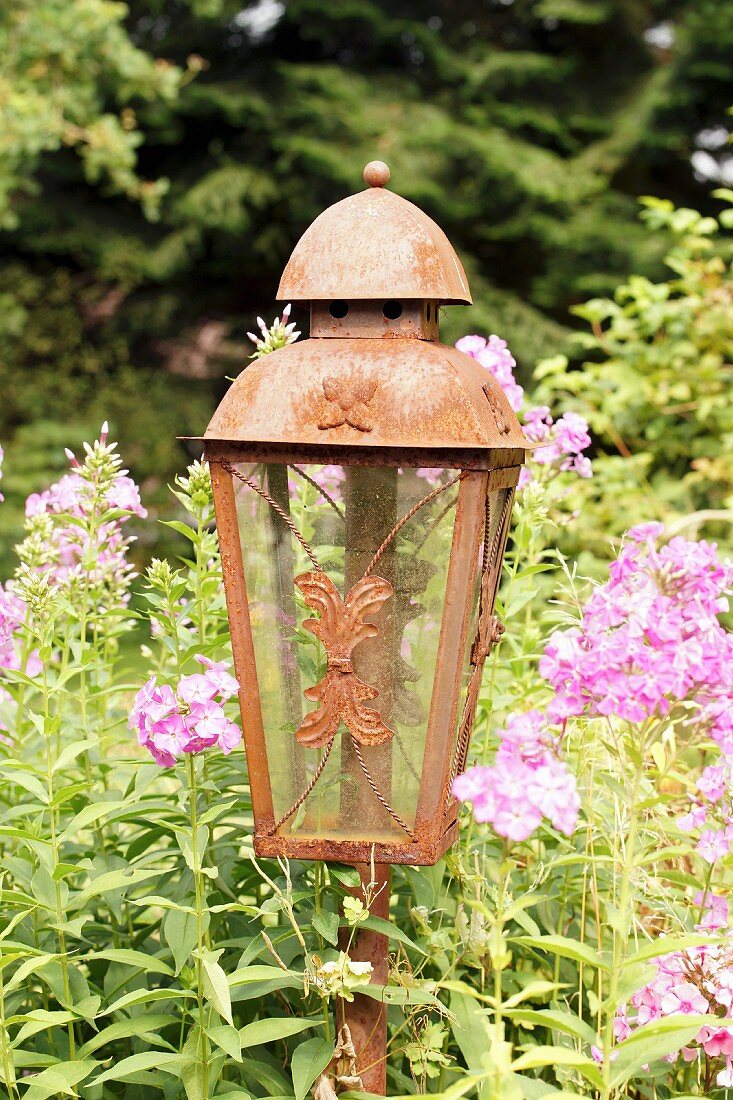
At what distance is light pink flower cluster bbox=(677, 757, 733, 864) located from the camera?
1.78 metres

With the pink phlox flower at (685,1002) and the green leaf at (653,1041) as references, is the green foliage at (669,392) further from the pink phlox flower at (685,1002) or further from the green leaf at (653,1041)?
the green leaf at (653,1041)

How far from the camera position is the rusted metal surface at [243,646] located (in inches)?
65.8

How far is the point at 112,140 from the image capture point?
7.62 meters

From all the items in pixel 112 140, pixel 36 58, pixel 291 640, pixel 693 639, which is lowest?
pixel 291 640

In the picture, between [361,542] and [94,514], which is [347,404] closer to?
[361,542]

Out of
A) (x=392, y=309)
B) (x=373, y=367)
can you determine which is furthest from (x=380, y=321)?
(x=373, y=367)

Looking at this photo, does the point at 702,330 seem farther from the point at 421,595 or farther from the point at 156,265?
the point at 156,265

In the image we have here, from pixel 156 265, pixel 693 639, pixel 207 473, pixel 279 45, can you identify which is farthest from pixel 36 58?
pixel 693 639

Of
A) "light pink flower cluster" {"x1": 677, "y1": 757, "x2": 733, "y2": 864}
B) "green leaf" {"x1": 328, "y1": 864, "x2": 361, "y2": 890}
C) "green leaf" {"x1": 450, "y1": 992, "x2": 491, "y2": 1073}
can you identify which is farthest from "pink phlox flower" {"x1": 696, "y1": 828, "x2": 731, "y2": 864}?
"green leaf" {"x1": 328, "y1": 864, "x2": 361, "y2": 890}

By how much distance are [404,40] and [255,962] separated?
8.95 metres

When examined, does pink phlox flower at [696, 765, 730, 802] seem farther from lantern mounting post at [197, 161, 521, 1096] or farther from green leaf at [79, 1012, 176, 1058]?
green leaf at [79, 1012, 176, 1058]

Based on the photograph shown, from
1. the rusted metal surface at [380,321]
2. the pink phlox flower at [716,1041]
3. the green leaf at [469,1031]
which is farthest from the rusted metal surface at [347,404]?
the pink phlox flower at [716,1041]

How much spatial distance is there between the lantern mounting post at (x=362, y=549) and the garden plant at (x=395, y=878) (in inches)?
2.6

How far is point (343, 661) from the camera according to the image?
1.62m
